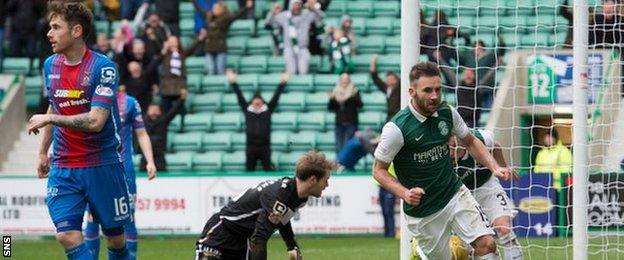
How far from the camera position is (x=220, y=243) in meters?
10.6

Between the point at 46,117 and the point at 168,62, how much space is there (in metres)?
14.6

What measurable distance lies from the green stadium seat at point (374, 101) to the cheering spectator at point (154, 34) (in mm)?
3720

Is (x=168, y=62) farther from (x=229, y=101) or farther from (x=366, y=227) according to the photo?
(x=366, y=227)

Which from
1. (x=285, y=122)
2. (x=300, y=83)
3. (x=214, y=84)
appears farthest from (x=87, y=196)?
(x=214, y=84)

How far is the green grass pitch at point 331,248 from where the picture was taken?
1591 centimetres

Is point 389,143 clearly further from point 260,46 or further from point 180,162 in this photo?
point 260,46

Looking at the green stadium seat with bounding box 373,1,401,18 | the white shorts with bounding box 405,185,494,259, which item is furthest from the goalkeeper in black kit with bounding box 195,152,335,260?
the green stadium seat with bounding box 373,1,401,18

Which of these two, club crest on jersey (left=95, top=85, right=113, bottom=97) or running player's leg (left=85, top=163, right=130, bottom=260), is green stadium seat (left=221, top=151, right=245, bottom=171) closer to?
running player's leg (left=85, top=163, right=130, bottom=260)

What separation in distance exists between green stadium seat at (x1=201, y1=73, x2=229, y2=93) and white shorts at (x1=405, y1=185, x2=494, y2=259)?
15.1 m

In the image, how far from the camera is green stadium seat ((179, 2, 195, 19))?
93.0 feet

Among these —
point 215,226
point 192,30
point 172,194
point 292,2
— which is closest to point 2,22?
point 192,30

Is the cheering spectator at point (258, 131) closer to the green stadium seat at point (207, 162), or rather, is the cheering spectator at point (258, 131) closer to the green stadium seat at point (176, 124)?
the green stadium seat at point (207, 162)

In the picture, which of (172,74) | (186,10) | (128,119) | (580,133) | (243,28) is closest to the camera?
(580,133)

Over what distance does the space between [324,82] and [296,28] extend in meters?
1.18
